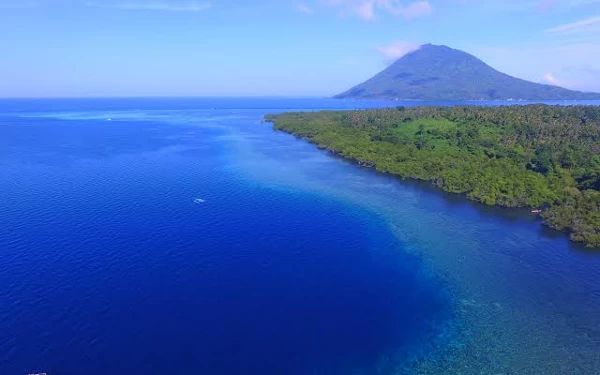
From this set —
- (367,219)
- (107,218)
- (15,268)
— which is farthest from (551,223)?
(15,268)

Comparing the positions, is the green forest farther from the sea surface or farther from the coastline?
the sea surface

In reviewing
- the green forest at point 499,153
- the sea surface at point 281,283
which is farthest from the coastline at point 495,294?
the green forest at point 499,153

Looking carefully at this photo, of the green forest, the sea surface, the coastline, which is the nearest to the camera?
the sea surface

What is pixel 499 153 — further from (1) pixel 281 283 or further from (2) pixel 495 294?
(1) pixel 281 283

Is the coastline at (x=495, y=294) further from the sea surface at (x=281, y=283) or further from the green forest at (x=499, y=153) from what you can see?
the green forest at (x=499, y=153)

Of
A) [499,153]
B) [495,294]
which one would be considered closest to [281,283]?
[495,294]

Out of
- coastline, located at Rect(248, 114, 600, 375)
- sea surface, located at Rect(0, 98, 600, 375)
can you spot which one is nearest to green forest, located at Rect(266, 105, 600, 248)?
coastline, located at Rect(248, 114, 600, 375)

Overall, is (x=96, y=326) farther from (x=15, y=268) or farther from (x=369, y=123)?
(x=369, y=123)
